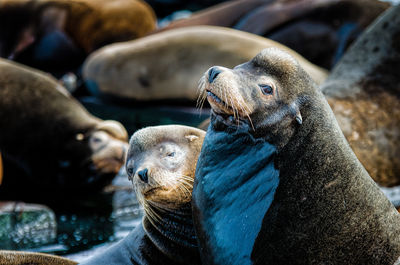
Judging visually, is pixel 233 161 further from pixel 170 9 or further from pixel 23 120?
pixel 170 9

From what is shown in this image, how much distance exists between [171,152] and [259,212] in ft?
3.00

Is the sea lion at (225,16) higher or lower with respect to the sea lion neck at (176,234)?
lower

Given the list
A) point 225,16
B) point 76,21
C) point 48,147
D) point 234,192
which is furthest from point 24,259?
point 76,21

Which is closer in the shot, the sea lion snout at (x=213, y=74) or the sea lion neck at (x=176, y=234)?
the sea lion snout at (x=213, y=74)

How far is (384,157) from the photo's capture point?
498 centimetres

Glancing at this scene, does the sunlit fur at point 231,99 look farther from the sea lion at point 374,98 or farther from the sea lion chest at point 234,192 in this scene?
the sea lion at point 374,98

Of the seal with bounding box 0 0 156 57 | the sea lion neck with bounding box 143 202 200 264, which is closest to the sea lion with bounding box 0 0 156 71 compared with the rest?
the seal with bounding box 0 0 156 57

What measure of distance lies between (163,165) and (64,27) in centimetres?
760

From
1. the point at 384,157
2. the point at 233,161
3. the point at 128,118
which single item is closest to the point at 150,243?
the point at 233,161

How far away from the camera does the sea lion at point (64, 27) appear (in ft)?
33.2

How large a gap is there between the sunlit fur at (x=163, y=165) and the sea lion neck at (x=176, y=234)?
0.03 meters

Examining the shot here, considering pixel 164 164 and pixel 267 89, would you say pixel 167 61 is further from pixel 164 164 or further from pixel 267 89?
pixel 267 89

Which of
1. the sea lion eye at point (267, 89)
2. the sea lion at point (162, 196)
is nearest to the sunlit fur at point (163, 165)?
the sea lion at point (162, 196)

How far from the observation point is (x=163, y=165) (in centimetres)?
336
